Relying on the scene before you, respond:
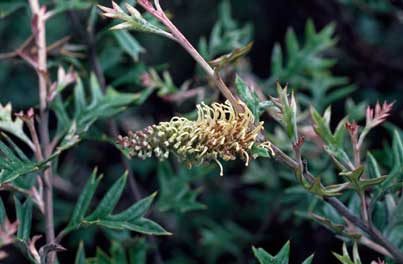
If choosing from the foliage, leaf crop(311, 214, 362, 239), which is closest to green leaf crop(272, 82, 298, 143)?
the foliage

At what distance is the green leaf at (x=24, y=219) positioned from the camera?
0.92 metres

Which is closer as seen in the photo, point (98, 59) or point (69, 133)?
point (69, 133)

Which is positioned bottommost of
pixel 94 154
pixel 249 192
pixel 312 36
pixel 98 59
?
pixel 249 192

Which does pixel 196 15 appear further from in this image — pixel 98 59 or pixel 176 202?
pixel 176 202

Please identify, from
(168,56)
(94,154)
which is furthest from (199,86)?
(168,56)

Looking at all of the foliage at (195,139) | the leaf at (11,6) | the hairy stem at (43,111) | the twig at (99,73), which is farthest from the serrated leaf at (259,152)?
the leaf at (11,6)

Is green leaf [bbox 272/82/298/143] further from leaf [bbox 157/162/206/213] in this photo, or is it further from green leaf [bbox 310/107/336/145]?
leaf [bbox 157/162/206/213]

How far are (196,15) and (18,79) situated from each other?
0.56m

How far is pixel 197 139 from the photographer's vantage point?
0.83 metres

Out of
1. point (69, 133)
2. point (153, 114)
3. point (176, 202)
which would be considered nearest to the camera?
point (69, 133)

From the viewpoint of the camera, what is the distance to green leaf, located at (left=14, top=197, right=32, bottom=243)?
3.02 ft

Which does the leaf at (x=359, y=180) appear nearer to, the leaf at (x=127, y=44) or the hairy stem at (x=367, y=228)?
the hairy stem at (x=367, y=228)

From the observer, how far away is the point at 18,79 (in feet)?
6.33

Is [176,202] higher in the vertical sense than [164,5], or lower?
lower
